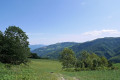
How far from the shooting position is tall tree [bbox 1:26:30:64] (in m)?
26.7

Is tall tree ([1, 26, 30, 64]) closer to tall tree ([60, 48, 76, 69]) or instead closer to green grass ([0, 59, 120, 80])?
green grass ([0, 59, 120, 80])

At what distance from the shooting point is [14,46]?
88.3 feet

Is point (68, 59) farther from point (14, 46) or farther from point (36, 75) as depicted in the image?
point (36, 75)

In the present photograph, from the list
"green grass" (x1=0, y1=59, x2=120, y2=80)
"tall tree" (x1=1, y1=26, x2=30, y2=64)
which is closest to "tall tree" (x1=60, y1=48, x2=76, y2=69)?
"green grass" (x1=0, y1=59, x2=120, y2=80)

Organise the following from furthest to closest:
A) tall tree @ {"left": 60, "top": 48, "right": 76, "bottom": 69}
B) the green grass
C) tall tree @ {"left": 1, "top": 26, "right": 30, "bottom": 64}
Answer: tall tree @ {"left": 60, "top": 48, "right": 76, "bottom": 69}, tall tree @ {"left": 1, "top": 26, "right": 30, "bottom": 64}, the green grass

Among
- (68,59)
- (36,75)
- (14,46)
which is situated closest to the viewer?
(36,75)

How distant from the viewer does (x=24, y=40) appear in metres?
29.7

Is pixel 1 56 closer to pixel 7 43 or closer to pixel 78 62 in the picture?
pixel 7 43

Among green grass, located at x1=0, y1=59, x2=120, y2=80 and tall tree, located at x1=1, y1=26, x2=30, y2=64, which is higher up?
tall tree, located at x1=1, y1=26, x2=30, y2=64

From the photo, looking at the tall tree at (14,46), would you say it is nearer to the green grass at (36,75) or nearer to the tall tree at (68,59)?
the green grass at (36,75)

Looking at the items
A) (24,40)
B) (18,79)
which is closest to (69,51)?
(24,40)

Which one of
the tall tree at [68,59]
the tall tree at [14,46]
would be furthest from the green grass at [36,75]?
the tall tree at [68,59]

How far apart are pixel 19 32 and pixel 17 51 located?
5.75m

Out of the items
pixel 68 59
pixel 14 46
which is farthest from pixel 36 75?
pixel 68 59
